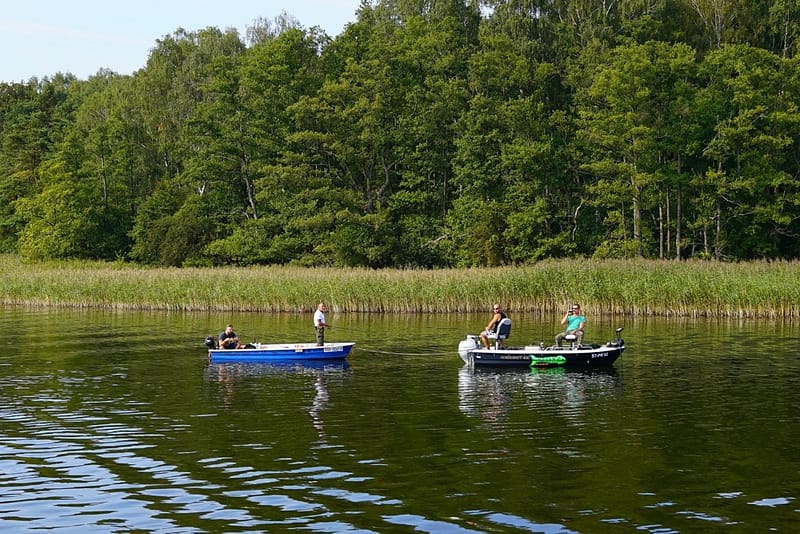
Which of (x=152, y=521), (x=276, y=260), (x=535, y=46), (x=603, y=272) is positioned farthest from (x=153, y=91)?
(x=152, y=521)

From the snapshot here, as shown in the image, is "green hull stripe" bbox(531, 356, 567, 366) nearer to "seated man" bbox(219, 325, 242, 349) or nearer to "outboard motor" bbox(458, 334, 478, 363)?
"outboard motor" bbox(458, 334, 478, 363)

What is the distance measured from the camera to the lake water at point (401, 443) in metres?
15.8

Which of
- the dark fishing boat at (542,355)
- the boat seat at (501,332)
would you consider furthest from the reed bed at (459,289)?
the boat seat at (501,332)

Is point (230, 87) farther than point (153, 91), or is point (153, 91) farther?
Answer: point (153, 91)

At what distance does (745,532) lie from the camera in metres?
14.7

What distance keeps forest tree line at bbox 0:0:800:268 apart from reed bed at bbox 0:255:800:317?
18.5 meters

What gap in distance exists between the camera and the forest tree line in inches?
2744

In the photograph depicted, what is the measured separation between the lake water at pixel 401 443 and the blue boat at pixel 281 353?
0.56 meters

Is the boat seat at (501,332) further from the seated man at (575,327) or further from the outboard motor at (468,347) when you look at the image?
the seated man at (575,327)

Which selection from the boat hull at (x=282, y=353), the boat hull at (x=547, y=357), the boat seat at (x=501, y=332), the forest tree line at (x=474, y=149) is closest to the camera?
the boat hull at (x=547, y=357)

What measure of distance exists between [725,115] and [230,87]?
39.1 metres

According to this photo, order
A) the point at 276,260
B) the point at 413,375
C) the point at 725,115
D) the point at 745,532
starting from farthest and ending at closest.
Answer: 1. the point at 276,260
2. the point at 725,115
3. the point at 413,375
4. the point at 745,532

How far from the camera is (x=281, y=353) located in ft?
112

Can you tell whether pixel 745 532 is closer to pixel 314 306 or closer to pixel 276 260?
pixel 314 306
